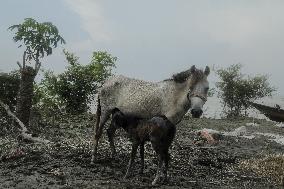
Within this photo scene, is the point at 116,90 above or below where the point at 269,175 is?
above

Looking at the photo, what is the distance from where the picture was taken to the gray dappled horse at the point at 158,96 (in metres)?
7.63

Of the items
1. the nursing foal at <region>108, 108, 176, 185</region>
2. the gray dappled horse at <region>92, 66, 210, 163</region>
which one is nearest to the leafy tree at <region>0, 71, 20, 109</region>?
the gray dappled horse at <region>92, 66, 210, 163</region>

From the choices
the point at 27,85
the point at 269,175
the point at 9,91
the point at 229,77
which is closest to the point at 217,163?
the point at 269,175

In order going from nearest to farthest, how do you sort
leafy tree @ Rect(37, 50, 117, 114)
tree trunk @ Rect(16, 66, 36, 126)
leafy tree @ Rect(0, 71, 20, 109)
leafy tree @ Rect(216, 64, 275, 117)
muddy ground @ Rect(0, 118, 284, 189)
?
muddy ground @ Rect(0, 118, 284, 189) < tree trunk @ Rect(16, 66, 36, 126) < leafy tree @ Rect(0, 71, 20, 109) < leafy tree @ Rect(37, 50, 117, 114) < leafy tree @ Rect(216, 64, 275, 117)

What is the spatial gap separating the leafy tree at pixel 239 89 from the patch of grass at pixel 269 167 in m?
19.7

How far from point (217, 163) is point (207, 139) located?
13.4ft

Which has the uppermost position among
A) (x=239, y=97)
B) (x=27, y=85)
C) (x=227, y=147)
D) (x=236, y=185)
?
(x=239, y=97)

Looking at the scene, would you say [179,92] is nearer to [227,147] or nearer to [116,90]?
[116,90]

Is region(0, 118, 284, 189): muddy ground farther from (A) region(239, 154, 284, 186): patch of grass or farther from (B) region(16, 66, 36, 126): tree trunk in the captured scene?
(B) region(16, 66, 36, 126): tree trunk

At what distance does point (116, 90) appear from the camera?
366 inches

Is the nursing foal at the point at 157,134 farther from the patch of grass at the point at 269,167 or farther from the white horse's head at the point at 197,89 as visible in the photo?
the patch of grass at the point at 269,167

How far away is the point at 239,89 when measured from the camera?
30.2 meters

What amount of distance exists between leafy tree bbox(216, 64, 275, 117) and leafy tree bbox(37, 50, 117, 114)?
10.5 m

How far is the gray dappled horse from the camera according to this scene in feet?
25.0
